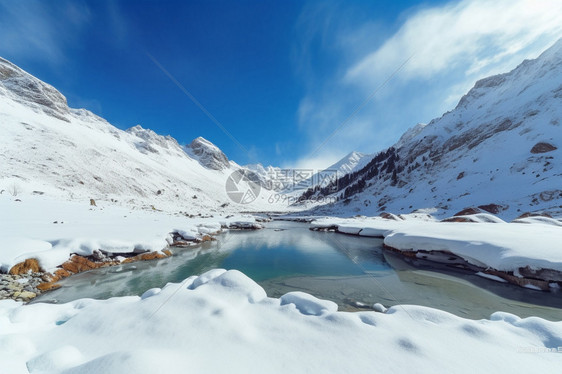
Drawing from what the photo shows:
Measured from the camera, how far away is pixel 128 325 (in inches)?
163

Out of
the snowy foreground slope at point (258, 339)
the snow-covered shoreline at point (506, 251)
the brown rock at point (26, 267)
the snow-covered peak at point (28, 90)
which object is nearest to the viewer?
the snowy foreground slope at point (258, 339)

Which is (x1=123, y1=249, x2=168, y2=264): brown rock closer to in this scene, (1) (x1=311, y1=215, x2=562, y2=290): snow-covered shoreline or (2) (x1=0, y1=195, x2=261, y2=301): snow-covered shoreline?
(2) (x1=0, y1=195, x2=261, y2=301): snow-covered shoreline

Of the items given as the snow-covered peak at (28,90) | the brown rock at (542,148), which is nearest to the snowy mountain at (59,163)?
the snow-covered peak at (28,90)

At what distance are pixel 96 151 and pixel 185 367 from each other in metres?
69.2

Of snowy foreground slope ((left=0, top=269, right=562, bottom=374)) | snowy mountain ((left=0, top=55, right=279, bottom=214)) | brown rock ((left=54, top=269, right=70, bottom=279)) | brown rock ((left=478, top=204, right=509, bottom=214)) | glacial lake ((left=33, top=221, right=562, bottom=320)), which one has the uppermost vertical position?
snowy mountain ((left=0, top=55, right=279, bottom=214))

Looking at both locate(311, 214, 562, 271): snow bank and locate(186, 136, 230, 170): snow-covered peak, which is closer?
locate(311, 214, 562, 271): snow bank

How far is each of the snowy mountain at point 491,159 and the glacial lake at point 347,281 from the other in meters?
Result: 29.1

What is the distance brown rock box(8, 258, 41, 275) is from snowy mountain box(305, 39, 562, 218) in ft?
156

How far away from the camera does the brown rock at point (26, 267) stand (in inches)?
320

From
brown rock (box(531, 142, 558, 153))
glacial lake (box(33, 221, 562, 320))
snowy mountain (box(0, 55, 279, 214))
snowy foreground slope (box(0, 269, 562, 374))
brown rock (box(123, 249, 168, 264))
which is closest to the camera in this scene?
snowy foreground slope (box(0, 269, 562, 374))

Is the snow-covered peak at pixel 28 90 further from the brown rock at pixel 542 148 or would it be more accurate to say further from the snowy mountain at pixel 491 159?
the brown rock at pixel 542 148

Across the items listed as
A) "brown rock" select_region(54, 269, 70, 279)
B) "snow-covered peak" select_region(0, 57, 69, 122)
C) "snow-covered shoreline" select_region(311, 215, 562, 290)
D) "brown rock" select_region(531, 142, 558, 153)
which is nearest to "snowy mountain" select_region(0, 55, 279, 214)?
"snow-covered peak" select_region(0, 57, 69, 122)

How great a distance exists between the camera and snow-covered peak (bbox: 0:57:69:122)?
61938 millimetres

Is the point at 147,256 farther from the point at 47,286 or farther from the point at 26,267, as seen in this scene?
the point at 26,267
